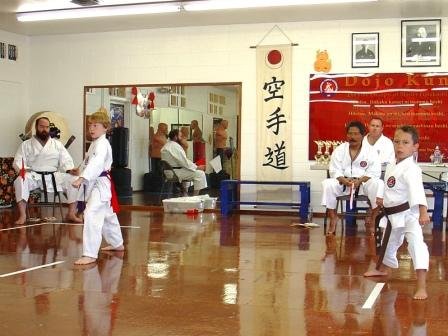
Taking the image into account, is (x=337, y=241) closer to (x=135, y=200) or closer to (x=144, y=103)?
(x=135, y=200)

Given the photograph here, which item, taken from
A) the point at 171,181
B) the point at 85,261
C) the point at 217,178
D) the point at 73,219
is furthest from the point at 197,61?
the point at 85,261

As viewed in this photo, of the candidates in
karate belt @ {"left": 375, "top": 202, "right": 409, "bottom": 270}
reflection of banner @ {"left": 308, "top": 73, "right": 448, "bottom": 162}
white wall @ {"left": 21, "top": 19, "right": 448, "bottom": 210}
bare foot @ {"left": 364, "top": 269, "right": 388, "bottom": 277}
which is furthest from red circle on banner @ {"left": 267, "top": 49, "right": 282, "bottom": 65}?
bare foot @ {"left": 364, "top": 269, "right": 388, "bottom": 277}

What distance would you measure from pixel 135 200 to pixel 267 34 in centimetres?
328

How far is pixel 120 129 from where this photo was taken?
10.0m

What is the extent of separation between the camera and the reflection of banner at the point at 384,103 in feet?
25.0

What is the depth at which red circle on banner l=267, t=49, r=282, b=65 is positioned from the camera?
8.08 m

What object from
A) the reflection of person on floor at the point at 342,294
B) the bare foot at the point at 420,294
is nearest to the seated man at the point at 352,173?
the reflection of person on floor at the point at 342,294

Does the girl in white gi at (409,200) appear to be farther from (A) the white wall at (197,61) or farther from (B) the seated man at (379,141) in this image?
(A) the white wall at (197,61)

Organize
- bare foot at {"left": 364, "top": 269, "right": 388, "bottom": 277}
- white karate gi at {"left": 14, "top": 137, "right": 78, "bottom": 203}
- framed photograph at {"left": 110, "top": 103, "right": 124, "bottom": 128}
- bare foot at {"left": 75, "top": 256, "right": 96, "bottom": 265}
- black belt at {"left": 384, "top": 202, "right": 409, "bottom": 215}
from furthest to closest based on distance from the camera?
framed photograph at {"left": 110, "top": 103, "right": 124, "bottom": 128}
white karate gi at {"left": 14, "top": 137, "right": 78, "bottom": 203}
bare foot at {"left": 75, "top": 256, "right": 96, "bottom": 265}
bare foot at {"left": 364, "top": 269, "right": 388, "bottom": 277}
black belt at {"left": 384, "top": 202, "right": 409, "bottom": 215}

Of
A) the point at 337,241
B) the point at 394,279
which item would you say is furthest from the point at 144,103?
the point at 394,279

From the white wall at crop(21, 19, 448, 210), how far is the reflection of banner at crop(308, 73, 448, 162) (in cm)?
12

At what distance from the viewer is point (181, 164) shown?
9.23 meters

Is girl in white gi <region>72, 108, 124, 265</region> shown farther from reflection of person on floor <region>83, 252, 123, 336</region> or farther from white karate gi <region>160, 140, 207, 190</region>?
white karate gi <region>160, 140, 207, 190</region>

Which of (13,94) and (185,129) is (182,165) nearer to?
(185,129)
